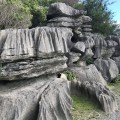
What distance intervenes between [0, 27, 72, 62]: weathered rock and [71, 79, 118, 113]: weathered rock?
1.86 meters

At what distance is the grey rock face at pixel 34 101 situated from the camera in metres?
6.24

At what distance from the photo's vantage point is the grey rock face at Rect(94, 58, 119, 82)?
12.2 metres

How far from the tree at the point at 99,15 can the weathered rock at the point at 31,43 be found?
9.76m

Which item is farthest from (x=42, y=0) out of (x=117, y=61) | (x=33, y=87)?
(x=33, y=87)

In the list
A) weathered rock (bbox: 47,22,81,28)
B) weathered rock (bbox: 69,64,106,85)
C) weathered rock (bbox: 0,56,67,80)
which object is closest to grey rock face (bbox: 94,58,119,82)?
weathered rock (bbox: 69,64,106,85)

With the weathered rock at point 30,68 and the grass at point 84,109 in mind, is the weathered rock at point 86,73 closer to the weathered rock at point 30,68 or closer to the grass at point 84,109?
the grass at point 84,109

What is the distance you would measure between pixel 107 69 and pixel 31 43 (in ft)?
21.2

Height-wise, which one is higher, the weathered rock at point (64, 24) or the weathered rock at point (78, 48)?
the weathered rock at point (64, 24)

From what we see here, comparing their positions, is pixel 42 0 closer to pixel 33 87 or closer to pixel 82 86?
pixel 82 86

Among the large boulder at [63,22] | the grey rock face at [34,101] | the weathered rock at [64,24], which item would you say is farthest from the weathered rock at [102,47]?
the grey rock face at [34,101]

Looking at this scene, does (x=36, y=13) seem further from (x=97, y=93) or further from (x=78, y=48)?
(x=97, y=93)

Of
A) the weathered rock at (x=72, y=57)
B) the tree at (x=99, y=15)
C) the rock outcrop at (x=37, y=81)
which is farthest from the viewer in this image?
the tree at (x=99, y=15)

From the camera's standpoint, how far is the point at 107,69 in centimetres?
1242

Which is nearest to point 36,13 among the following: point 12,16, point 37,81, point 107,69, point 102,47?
point 12,16
